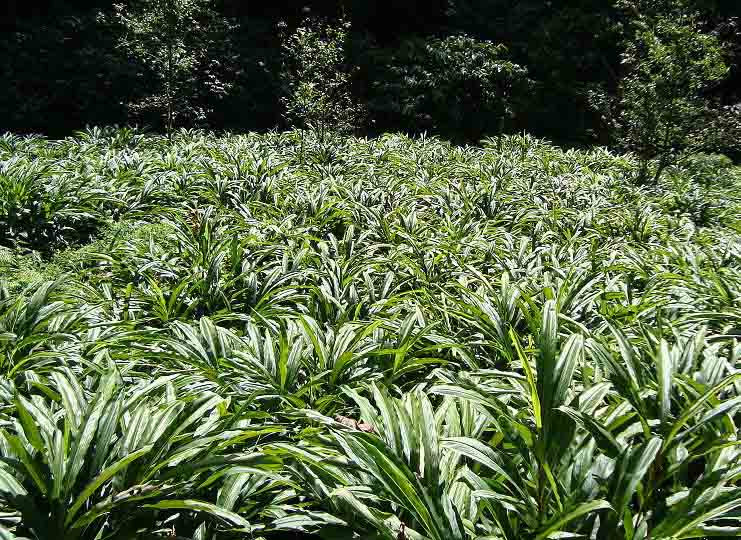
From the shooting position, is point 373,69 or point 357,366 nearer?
point 357,366

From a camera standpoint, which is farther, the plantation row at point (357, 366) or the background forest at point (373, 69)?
the background forest at point (373, 69)

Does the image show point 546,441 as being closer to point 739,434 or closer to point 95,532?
point 739,434

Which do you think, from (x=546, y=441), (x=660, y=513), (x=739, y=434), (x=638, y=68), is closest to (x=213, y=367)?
(x=546, y=441)

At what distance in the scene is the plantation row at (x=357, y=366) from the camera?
1.39 meters

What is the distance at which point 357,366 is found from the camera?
7.75 feet

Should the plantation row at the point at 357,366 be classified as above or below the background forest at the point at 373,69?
below

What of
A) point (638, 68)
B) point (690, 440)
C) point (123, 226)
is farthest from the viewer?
point (638, 68)

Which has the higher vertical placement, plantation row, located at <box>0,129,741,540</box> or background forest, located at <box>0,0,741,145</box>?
background forest, located at <box>0,0,741,145</box>

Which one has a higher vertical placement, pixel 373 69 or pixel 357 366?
pixel 373 69

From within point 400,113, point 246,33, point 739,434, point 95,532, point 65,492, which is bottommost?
point 95,532

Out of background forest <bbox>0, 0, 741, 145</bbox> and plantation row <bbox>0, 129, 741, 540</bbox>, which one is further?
background forest <bbox>0, 0, 741, 145</bbox>

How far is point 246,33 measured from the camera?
14266 millimetres

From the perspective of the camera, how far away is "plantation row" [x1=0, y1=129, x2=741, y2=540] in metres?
1.39

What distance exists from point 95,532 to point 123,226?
3804 millimetres
